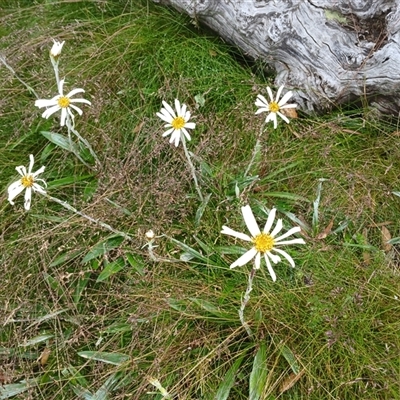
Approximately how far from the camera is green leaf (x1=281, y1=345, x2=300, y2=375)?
178 centimetres

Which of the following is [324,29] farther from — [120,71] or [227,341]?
[227,341]

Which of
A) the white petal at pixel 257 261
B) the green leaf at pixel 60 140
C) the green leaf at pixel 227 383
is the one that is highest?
the white petal at pixel 257 261

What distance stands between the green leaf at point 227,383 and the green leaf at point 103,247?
0.62 m

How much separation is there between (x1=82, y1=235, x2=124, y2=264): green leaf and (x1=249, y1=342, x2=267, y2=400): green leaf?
26.5 inches

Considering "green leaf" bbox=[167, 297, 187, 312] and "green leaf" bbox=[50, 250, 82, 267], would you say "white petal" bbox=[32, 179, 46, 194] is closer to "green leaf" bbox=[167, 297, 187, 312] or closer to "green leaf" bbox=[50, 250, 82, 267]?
"green leaf" bbox=[50, 250, 82, 267]

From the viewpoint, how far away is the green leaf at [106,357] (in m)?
1.88

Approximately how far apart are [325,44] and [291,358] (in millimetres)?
1332

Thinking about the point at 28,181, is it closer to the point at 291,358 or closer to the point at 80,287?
the point at 80,287

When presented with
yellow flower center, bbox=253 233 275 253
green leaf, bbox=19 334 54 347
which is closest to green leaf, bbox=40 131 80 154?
green leaf, bbox=19 334 54 347

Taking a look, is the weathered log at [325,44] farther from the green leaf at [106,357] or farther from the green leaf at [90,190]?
the green leaf at [106,357]

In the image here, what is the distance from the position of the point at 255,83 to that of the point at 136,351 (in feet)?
4.31

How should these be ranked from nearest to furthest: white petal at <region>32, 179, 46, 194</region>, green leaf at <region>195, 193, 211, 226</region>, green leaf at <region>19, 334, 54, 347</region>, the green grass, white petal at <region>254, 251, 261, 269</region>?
1. white petal at <region>254, 251, 261, 269</region>
2. white petal at <region>32, 179, 46, 194</region>
3. the green grass
4. green leaf at <region>19, 334, 54, 347</region>
5. green leaf at <region>195, 193, 211, 226</region>

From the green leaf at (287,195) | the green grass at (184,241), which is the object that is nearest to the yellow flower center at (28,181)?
the green grass at (184,241)

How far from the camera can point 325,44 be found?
2354mm
